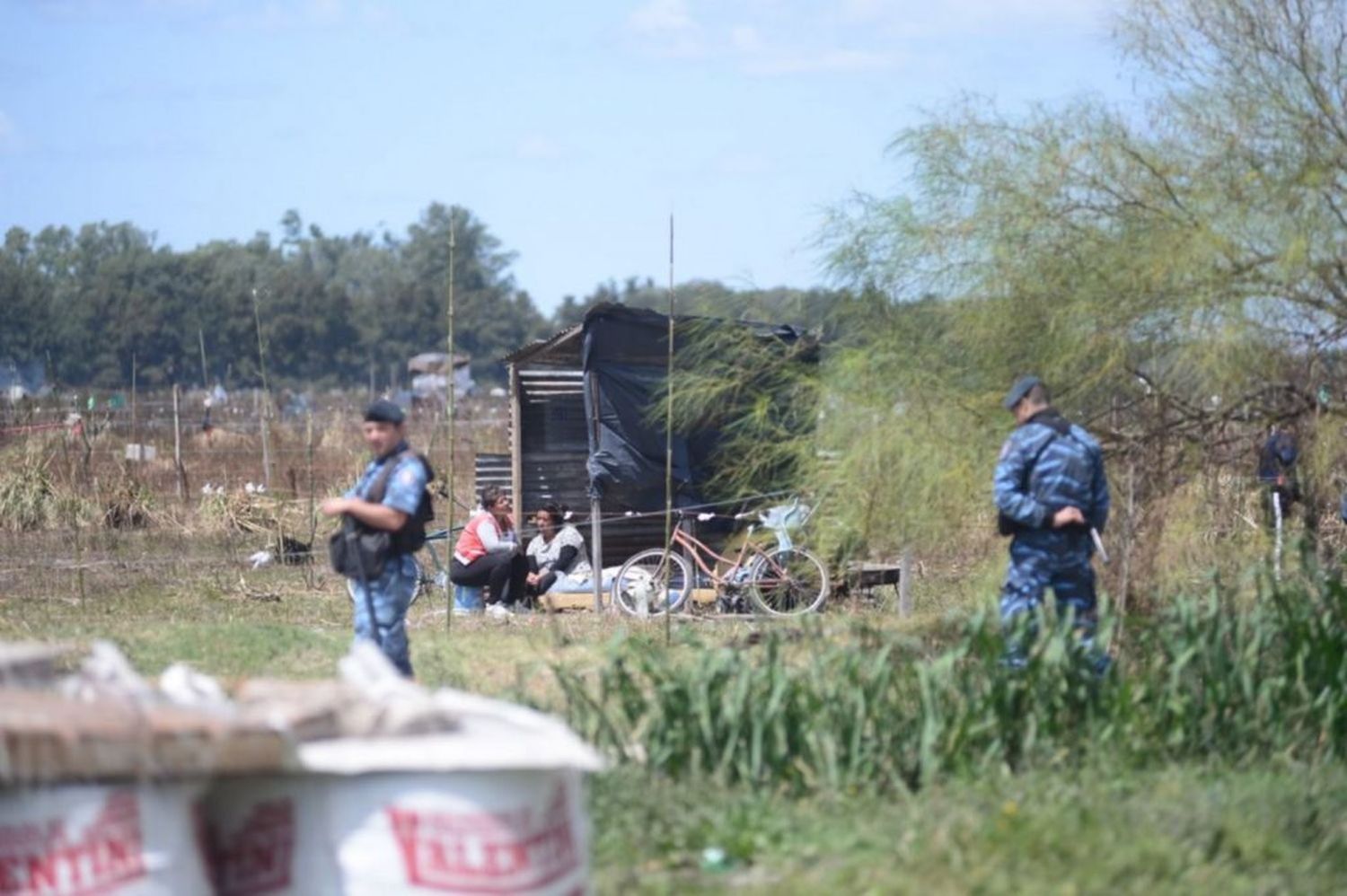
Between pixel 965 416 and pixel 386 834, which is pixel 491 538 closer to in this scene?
pixel 965 416

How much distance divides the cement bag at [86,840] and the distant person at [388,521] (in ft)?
12.4

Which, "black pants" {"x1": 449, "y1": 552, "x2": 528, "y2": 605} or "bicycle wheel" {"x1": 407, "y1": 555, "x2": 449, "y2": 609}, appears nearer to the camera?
"black pants" {"x1": 449, "y1": 552, "x2": 528, "y2": 605}

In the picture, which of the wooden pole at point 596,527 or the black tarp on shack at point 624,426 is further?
the black tarp on shack at point 624,426

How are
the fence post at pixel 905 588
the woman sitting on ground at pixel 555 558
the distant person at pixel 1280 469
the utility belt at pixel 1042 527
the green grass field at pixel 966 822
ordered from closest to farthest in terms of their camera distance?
the green grass field at pixel 966 822, the utility belt at pixel 1042 527, the distant person at pixel 1280 469, the fence post at pixel 905 588, the woman sitting on ground at pixel 555 558

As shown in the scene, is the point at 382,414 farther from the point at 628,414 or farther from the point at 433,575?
the point at 433,575

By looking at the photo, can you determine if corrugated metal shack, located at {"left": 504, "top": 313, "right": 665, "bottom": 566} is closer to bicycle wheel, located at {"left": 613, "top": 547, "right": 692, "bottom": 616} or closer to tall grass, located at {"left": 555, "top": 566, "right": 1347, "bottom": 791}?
bicycle wheel, located at {"left": 613, "top": 547, "right": 692, "bottom": 616}

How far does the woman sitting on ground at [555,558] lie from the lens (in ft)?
52.8

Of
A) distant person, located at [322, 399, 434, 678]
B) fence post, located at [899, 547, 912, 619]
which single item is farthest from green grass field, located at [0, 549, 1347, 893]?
fence post, located at [899, 547, 912, 619]

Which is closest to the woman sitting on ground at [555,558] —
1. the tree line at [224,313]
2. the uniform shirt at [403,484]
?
the uniform shirt at [403,484]

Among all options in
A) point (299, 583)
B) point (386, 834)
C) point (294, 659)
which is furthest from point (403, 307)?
point (386, 834)

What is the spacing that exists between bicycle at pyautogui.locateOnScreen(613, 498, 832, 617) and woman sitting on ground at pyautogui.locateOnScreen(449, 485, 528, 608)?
2.87 feet

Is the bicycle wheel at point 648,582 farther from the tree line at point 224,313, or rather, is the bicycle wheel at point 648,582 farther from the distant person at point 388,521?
the tree line at point 224,313

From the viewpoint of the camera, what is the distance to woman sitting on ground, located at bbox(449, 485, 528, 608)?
50.7 ft

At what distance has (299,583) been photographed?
1717 centimetres
